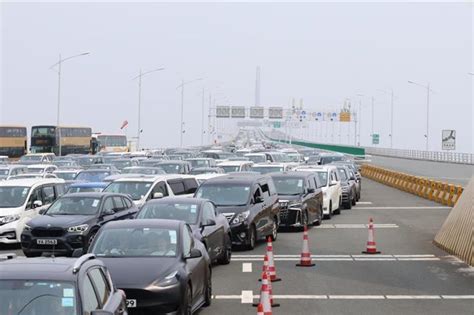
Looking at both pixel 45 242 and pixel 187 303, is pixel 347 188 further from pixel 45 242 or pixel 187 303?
pixel 187 303

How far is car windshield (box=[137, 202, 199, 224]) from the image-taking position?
17.2 m

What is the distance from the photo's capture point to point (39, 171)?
3834 centimetres

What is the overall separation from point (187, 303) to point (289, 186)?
16202mm

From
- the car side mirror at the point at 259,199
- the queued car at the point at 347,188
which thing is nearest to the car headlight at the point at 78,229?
the car side mirror at the point at 259,199

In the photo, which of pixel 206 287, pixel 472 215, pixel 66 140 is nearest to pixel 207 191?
pixel 472 215

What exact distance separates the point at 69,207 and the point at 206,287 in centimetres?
862

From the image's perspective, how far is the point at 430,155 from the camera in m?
106

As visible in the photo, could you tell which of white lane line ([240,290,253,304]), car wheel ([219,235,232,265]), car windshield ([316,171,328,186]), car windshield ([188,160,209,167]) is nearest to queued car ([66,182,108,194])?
car windshield ([316,171,328,186])

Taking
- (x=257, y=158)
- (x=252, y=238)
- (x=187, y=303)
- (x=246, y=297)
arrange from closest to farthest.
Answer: (x=187, y=303) < (x=246, y=297) < (x=252, y=238) < (x=257, y=158)

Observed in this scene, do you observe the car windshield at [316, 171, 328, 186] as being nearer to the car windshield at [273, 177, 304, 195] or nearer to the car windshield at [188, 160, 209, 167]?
the car windshield at [273, 177, 304, 195]

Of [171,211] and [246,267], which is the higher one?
[171,211]

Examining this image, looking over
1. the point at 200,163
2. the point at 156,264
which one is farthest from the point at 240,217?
the point at 200,163

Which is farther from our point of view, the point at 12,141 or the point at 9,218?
the point at 12,141

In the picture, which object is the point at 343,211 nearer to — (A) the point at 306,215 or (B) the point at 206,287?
(A) the point at 306,215
